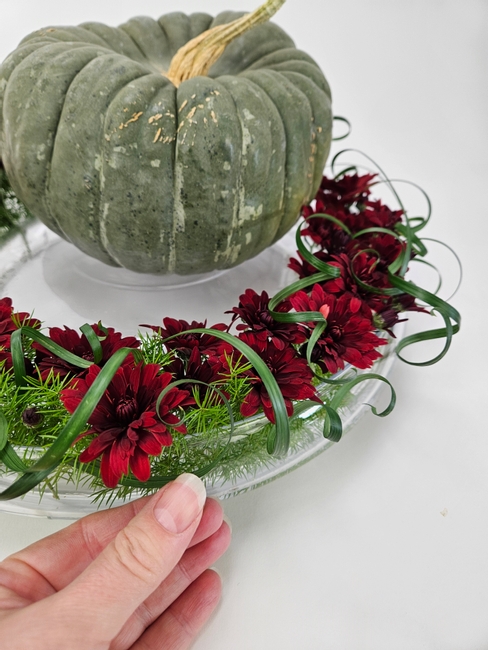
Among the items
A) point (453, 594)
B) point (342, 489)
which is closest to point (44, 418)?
point (342, 489)

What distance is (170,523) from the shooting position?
66 centimetres

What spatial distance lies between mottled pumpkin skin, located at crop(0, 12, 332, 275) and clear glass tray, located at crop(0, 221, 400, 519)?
10cm

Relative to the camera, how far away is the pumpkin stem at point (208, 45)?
1110 mm

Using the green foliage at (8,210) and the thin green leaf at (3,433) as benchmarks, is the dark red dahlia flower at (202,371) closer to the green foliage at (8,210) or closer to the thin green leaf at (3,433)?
the thin green leaf at (3,433)

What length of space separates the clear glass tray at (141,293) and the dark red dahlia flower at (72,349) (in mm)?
259

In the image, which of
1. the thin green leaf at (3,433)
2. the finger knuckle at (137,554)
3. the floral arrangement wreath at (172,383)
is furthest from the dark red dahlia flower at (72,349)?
the finger knuckle at (137,554)

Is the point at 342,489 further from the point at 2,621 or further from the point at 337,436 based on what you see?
the point at 2,621

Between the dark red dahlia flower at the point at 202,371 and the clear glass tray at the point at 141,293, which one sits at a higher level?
the dark red dahlia flower at the point at 202,371

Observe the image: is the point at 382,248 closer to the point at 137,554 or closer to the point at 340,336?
the point at 340,336

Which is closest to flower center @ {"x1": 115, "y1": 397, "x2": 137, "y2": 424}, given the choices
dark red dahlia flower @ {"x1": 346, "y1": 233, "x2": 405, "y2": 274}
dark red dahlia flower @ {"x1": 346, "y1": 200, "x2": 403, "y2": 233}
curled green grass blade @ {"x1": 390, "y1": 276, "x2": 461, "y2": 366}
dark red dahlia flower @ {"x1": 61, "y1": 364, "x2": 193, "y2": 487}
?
dark red dahlia flower @ {"x1": 61, "y1": 364, "x2": 193, "y2": 487}

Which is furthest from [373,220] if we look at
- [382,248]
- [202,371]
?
[202,371]

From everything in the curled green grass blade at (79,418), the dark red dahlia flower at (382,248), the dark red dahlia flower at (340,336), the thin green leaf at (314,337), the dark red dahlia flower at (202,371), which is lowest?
the dark red dahlia flower at (382,248)

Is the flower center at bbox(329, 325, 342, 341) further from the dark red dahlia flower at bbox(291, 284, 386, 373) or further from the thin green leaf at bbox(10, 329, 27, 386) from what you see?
the thin green leaf at bbox(10, 329, 27, 386)

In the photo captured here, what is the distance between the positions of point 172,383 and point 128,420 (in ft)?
0.21
